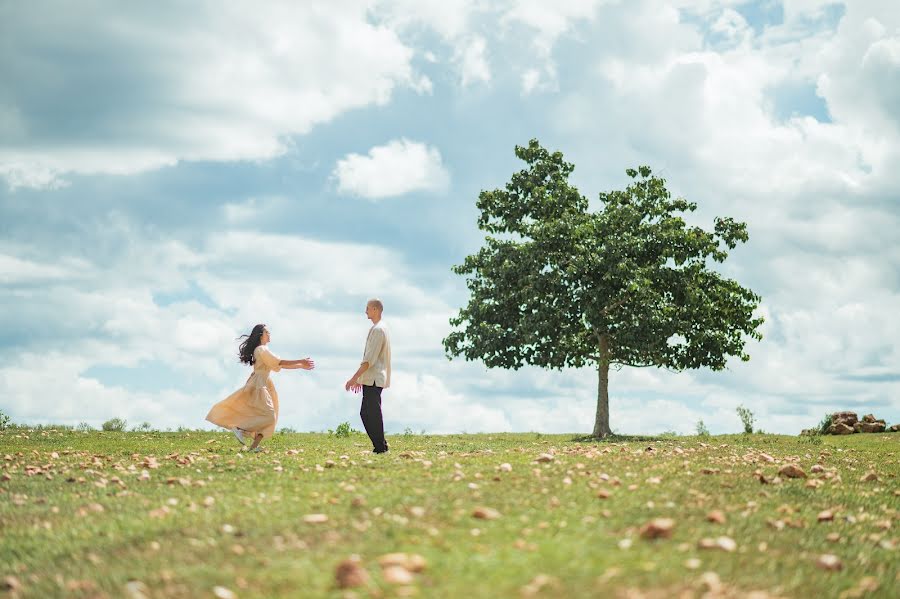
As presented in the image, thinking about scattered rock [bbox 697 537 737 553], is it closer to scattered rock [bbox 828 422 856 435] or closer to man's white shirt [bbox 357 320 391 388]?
man's white shirt [bbox 357 320 391 388]

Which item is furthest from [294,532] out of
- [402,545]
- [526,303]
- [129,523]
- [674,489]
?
[526,303]

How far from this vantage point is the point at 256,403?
19.0m

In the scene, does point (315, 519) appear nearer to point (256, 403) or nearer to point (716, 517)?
point (716, 517)

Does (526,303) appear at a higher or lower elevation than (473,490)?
higher

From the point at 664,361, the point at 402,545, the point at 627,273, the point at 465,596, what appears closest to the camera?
the point at 465,596

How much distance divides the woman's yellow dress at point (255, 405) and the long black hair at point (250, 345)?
0.22 metres

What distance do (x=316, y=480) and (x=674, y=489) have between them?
4929mm

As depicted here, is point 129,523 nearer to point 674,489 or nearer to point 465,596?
point 465,596

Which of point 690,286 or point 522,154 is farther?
point 522,154

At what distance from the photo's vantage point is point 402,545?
6.64m

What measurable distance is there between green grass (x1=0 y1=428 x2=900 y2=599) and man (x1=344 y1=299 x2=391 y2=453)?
3853 mm

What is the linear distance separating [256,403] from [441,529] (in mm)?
12658

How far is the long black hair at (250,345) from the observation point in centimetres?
1930

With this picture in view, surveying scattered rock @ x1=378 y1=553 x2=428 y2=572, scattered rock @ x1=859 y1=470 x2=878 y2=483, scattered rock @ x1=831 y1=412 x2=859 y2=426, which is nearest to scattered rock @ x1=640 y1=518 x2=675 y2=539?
scattered rock @ x1=378 y1=553 x2=428 y2=572
